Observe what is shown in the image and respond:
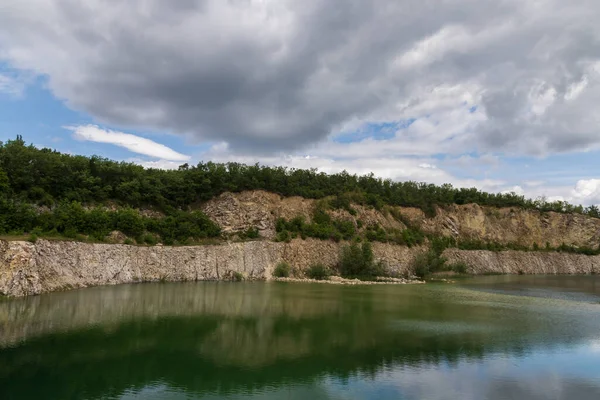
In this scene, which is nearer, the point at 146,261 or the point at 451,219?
the point at 146,261

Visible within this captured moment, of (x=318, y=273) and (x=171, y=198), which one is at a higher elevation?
(x=171, y=198)

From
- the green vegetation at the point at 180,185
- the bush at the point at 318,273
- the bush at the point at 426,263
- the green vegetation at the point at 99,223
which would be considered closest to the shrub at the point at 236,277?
the green vegetation at the point at 99,223

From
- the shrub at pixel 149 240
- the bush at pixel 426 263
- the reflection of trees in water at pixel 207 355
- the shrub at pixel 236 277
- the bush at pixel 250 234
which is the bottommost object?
the shrub at pixel 236 277

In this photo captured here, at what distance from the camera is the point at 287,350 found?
797 inches

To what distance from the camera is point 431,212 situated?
83.4 m

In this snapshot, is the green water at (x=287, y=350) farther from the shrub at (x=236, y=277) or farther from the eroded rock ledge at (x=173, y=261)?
the shrub at (x=236, y=277)

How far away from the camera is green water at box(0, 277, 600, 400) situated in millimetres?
15117

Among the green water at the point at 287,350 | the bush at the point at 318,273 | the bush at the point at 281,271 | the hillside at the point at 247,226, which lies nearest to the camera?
the green water at the point at 287,350

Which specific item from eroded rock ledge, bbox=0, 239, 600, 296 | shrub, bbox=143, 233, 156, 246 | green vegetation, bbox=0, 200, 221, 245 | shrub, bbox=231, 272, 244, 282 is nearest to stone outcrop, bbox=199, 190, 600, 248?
eroded rock ledge, bbox=0, 239, 600, 296

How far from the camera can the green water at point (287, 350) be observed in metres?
15.1

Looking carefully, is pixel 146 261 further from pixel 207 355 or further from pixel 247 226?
pixel 207 355

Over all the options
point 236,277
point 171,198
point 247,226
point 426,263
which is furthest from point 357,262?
point 171,198

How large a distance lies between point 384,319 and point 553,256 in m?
74.4

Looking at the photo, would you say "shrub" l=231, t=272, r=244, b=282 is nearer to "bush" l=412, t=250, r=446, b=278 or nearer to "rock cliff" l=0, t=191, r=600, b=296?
"rock cliff" l=0, t=191, r=600, b=296
